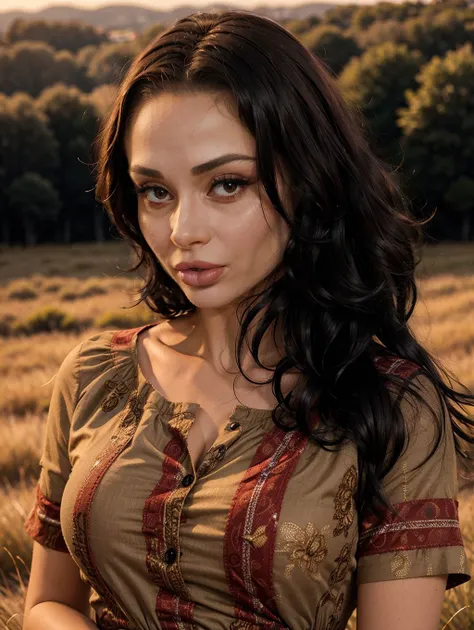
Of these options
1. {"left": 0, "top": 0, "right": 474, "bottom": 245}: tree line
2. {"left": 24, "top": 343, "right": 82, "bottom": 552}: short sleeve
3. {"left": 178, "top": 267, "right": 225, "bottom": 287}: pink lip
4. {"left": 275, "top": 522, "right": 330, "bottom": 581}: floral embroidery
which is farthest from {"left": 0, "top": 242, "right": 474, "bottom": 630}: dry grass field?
{"left": 0, "top": 0, "right": 474, "bottom": 245}: tree line

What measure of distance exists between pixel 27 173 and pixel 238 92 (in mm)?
28306

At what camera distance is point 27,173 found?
95.0ft

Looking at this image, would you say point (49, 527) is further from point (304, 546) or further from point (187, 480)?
point (304, 546)

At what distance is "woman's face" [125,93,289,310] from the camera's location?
6.10 feet

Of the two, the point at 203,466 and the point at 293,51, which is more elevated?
the point at 293,51

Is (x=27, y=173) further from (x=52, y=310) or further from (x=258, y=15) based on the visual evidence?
(x=258, y=15)

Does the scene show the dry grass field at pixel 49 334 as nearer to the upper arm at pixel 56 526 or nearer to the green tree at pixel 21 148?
the upper arm at pixel 56 526

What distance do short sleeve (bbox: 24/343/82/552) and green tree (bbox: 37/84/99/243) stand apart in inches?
1097

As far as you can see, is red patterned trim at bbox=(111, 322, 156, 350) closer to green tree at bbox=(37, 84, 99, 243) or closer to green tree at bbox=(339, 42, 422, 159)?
green tree at bbox=(37, 84, 99, 243)

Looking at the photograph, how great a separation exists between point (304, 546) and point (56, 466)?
29.1 inches

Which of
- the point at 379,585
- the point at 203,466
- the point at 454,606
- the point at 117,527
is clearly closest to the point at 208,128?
the point at 203,466

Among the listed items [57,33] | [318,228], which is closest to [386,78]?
[57,33]

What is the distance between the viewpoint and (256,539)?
1.79 meters

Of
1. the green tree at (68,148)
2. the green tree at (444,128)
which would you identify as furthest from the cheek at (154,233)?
the green tree at (444,128)
